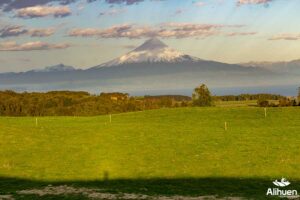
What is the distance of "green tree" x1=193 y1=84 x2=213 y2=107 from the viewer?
135 metres

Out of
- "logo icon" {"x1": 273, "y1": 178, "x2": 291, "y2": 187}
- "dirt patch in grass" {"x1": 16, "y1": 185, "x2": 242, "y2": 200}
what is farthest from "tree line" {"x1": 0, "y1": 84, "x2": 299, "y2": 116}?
"dirt patch in grass" {"x1": 16, "y1": 185, "x2": 242, "y2": 200}

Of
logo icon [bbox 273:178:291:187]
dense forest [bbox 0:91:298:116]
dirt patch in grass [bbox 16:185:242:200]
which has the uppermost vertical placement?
dense forest [bbox 0:91:298:116]

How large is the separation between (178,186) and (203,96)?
10985cm

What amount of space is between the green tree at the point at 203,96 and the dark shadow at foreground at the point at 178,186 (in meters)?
106

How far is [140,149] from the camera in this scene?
133 feet

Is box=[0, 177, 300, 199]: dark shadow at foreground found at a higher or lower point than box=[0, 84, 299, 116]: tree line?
lower

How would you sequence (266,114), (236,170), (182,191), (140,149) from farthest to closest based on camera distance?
(266,114)
(140,149)
(236,170)
(182,191)

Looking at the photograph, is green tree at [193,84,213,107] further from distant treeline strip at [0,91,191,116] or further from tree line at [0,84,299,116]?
distant treeline strip at [0,91,191,116]

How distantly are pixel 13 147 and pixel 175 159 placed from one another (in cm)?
1545

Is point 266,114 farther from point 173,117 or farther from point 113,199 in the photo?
point 113,199

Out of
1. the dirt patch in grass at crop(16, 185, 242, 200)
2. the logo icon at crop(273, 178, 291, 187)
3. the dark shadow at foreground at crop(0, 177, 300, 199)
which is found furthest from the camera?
the logo icon at crop(273, 178, 291, 187)

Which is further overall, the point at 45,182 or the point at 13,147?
the point at 13,147

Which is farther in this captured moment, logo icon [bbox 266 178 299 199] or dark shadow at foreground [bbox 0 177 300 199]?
dark shadow at foreground [bbox 0 177 300 199]

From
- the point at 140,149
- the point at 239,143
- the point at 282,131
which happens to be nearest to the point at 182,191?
the point at 140,149
